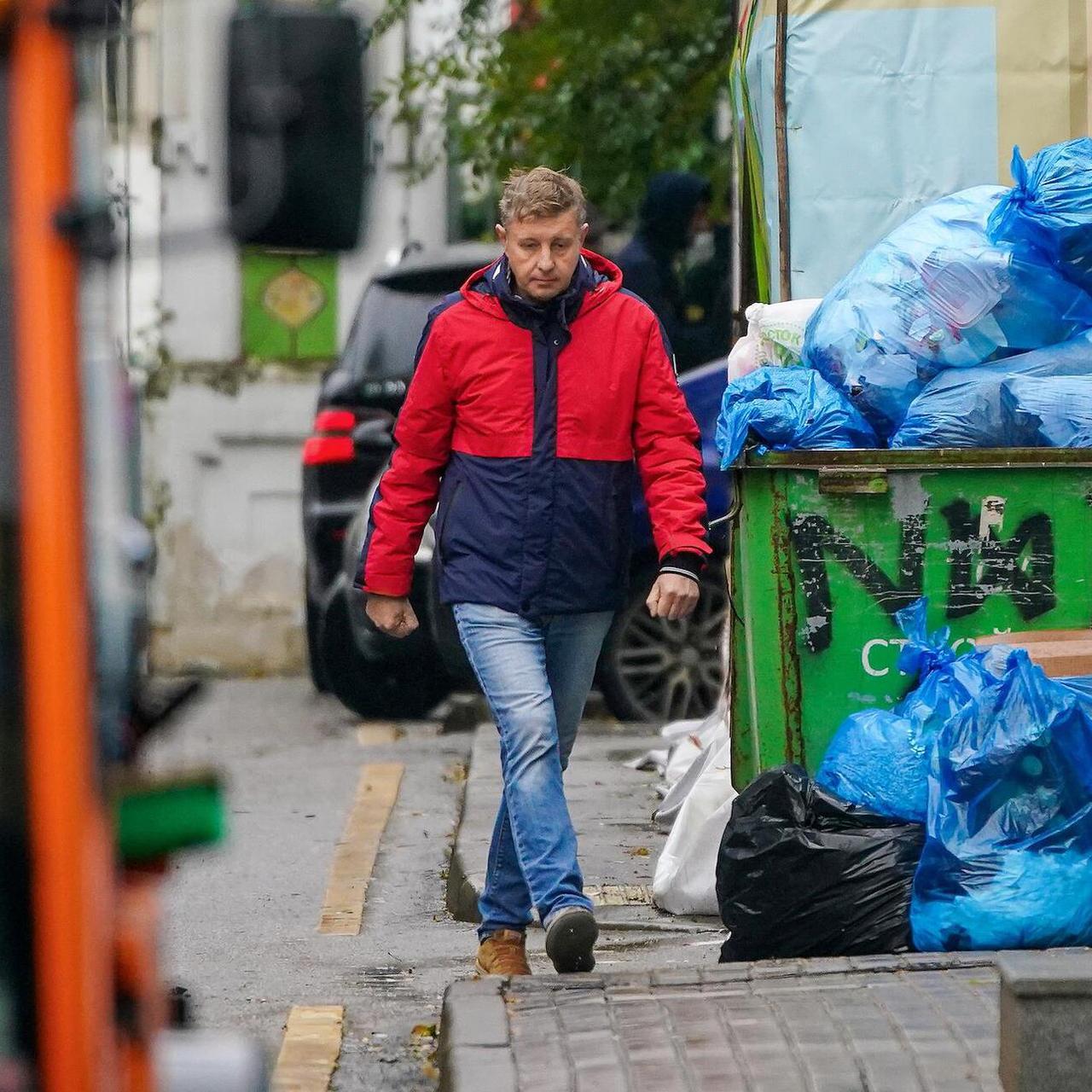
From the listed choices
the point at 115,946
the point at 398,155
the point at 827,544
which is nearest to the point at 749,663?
the point at 827,544

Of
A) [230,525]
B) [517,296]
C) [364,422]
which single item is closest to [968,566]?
[517,296]

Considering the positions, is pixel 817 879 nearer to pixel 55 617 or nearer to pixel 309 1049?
pixel 309 1049

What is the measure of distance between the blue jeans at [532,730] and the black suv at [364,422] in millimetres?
5584

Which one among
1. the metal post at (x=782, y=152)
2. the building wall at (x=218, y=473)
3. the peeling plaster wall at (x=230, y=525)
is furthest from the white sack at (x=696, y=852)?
the peeling plaster wall at (x=230, y=525)

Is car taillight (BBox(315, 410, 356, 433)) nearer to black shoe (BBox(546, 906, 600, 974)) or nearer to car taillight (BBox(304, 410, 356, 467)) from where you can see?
car taillight (BBox(304, 410, 356, 467))

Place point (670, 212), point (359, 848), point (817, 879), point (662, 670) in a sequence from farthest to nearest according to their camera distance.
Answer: point (670, 212), point (662, 670), point (359, 848), point (817, 879)

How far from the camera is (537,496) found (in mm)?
4949

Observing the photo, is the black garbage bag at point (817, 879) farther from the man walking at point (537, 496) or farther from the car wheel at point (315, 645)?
the car wheel at point (315, 645)

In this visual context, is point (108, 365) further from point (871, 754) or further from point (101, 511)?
point (871, 754)

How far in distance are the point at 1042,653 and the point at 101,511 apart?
124 inches

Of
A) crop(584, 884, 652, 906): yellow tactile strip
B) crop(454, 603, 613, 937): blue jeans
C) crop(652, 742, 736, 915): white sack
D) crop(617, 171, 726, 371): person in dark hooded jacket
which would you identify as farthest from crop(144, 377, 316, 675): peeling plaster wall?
crop(454, 603, 613, 937): blue jeans

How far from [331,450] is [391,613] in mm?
5926

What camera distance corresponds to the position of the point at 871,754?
16.5 feet

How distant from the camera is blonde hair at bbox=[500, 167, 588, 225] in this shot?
16.3ft
